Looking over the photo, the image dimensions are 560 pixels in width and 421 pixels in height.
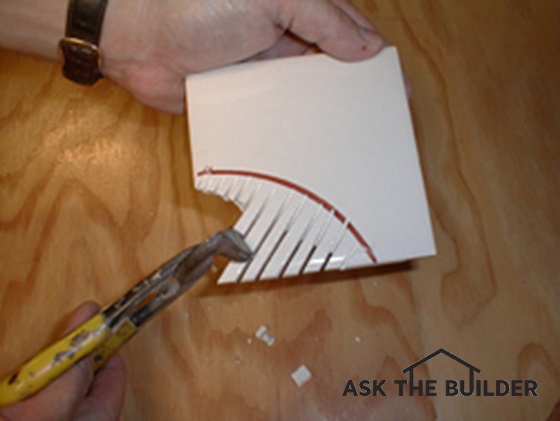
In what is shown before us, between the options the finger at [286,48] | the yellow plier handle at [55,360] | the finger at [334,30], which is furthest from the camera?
the finger at [286,48]

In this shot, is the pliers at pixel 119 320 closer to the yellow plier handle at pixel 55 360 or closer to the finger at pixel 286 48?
the yellow plier handle at pixel 55 360

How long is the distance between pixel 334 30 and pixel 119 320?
1.52ft

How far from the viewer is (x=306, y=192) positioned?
62cm

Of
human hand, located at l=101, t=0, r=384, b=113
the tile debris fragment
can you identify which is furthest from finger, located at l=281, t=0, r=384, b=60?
the tile debris fragment

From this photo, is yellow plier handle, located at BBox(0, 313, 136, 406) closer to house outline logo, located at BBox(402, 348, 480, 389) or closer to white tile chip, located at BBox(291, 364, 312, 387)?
white tile chip, located at BBox(291, 364, 312, 387)

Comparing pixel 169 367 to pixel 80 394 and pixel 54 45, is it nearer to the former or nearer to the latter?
pixel 80 394

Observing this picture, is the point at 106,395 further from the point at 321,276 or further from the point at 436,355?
the point at 436,355

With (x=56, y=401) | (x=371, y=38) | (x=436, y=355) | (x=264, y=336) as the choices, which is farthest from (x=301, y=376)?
(x=371, y=38)

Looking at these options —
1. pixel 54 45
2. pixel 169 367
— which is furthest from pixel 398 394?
pixel 54 45

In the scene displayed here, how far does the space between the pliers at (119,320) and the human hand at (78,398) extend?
0.04 feet

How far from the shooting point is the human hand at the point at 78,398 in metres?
0.51

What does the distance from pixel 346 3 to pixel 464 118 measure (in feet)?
0.92

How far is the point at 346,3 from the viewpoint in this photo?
28.7 inches

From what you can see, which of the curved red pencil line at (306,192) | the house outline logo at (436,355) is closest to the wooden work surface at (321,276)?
the house outline logo at (436,355)
